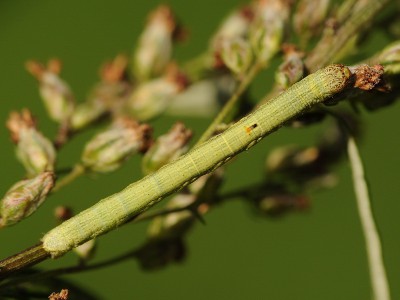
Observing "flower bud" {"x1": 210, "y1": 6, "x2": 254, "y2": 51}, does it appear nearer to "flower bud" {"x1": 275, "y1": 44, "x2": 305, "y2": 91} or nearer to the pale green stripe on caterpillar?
"flower bud" {"x1": 275, "y1": 44, "x2": 305, "y2": 91}

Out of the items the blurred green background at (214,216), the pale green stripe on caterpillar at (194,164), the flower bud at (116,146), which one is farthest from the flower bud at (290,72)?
the blurred green background at (214,216)

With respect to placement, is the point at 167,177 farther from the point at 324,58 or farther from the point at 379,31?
the point at 379,31

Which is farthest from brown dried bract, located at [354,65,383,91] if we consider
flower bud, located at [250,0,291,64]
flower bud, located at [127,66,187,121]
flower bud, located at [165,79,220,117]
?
flower bud, located at [165,79,220,117]

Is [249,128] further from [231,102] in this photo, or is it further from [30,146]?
[30,146]

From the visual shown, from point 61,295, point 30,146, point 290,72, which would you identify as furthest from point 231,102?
point 61,295

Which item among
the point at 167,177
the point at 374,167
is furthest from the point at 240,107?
the point at 374,167
